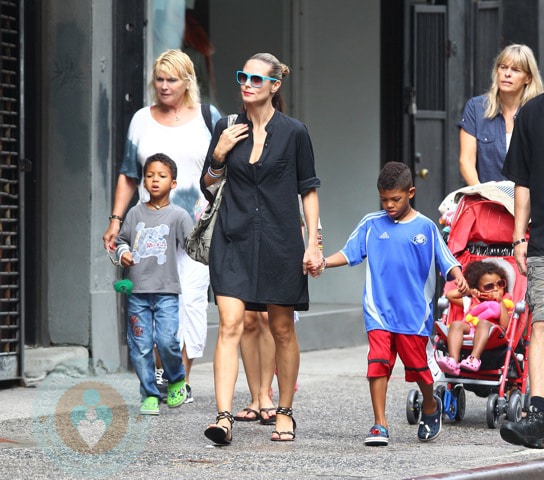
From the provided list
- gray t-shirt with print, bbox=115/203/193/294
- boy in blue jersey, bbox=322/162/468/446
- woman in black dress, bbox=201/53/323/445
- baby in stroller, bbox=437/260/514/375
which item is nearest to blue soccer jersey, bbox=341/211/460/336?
boy in blue jersey, bbox=322/162/468/446

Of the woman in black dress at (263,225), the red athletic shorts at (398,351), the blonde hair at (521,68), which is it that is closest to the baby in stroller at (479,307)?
the red athletic shorts at (398,351)

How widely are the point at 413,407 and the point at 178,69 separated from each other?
242 cm

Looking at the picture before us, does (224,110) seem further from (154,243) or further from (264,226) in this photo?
(264,226)

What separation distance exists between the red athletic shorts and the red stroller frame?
0.39 m

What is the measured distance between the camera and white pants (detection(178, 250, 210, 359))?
897 centimetres

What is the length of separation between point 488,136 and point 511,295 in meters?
1.04

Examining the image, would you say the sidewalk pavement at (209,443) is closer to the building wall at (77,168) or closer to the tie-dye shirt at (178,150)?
the building wall at (77,168)

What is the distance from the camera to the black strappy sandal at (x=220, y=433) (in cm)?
724

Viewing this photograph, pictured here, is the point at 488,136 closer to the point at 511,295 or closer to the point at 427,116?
the point at 511,295

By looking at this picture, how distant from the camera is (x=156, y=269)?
865 centimetres

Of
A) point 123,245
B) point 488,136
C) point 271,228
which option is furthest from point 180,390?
point 488,136

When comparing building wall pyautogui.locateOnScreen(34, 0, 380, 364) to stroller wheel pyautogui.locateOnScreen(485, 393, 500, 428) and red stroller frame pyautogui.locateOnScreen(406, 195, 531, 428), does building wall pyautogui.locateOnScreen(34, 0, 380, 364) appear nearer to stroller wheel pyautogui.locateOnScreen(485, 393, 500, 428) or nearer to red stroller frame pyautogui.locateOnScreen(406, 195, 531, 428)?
red stroller frame pyautogui.locateOnScreen(406, 195, 531, 428)

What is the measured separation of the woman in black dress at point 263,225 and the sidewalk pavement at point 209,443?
0.44m

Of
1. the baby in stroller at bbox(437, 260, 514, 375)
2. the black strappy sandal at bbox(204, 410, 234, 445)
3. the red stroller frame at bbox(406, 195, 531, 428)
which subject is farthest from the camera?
the baby in stroller at bbox(437, 260, 514, 375)
